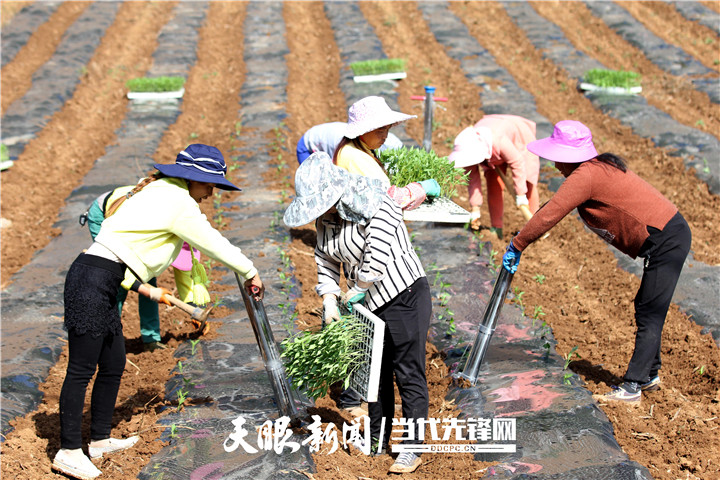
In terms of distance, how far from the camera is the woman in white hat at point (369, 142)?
3.16 metres

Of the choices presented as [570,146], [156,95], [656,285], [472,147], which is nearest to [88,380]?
[570,146]

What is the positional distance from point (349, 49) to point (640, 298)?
8678mm

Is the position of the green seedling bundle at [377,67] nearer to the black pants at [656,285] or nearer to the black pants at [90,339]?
the black pants at [656,285]

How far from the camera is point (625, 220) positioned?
350 cm

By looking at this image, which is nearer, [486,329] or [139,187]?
[139,187]

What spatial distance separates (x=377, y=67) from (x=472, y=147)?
201 inches

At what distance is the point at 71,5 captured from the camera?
14.5 m

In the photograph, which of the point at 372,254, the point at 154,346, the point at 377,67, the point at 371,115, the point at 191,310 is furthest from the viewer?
the point at 377,67

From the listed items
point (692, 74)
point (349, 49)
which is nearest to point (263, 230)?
point (349, 49)

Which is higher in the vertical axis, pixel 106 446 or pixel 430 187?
pixel 430 187

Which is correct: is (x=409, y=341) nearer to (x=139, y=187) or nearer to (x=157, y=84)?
(x=139, y=187)

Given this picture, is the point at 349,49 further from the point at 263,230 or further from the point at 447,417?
the point at 447,417

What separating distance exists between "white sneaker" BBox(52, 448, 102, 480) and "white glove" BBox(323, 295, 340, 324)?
3.98ft

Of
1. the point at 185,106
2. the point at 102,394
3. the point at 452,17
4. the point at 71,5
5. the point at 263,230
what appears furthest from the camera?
the point at 71,5
